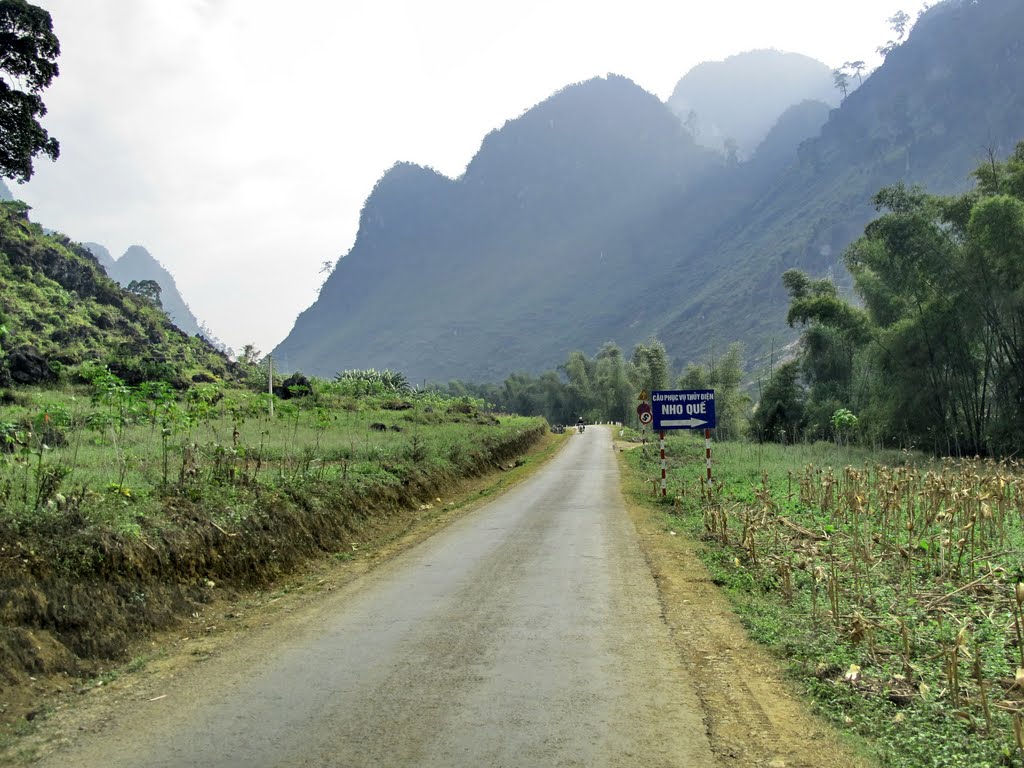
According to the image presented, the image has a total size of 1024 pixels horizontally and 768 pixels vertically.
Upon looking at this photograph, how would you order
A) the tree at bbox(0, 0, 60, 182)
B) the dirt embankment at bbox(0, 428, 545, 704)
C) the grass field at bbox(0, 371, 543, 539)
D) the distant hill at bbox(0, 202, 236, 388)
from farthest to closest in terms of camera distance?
the distant hill at bbox(0, 202, 236, 388) < the tree at bbox(0, 0, 60, 182) < the grass field at bbox(0, 371, 543, 539) < the dirt embankment at bbox(0, 428, 545, 704)

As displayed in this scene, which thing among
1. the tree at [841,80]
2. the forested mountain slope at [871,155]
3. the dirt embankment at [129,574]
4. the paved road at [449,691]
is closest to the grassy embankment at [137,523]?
the dirt embankment at [129,574]

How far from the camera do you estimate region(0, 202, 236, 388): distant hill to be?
33125 millimetres

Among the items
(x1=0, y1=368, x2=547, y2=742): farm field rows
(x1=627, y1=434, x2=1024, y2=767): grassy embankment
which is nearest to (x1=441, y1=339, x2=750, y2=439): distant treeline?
(x1=627, y1=434, x2=1024, y2=767): grassy embankment

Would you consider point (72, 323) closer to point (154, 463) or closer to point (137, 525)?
point (154, 463)

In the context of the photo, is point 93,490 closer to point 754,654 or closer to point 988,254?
point 754,654

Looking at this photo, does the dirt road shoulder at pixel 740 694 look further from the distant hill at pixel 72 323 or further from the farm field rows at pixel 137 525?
the distant hill at pixel 72 323

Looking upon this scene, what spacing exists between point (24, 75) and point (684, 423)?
48.2ft

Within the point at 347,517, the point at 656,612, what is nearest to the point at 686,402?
the point at 347,517

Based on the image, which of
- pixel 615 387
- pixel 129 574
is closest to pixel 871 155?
pixel 615 387

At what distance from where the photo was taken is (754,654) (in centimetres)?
568

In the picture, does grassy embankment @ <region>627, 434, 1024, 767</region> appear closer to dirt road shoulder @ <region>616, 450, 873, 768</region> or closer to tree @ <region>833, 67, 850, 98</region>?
dirt road shoulder @ <region>616, 450, 873, 768</region>

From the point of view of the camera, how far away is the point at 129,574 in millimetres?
6602

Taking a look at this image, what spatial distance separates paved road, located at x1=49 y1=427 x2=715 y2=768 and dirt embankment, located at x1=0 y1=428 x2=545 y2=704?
120cm

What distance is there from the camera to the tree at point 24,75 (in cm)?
988
